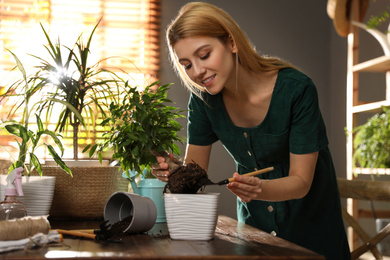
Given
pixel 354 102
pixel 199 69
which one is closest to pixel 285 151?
pixel 199 69

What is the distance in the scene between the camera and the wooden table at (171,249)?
818 mm

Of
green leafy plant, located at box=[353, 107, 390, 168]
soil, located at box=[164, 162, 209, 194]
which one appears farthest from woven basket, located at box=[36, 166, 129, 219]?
green leafy plant, located at box=[353, 107, 390, 168]

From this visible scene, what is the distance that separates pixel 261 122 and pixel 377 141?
1545mm

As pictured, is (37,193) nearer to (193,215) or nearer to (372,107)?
(193,215)

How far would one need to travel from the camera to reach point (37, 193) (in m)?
1.28

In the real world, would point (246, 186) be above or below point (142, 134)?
below

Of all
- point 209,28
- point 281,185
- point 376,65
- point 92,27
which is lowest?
point 281,185

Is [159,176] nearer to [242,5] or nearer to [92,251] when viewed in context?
[92,251]

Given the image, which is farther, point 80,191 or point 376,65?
point 376,65

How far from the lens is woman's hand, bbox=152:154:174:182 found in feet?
4.17

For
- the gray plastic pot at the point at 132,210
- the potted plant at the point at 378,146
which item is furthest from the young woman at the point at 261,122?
the potted plant at the point at 378,146

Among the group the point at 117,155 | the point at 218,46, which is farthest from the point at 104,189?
the point at 218,46

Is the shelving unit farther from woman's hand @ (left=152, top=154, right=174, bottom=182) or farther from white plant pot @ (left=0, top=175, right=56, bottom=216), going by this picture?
white plant pot @ (left=0, top=175, right=56, bottom=216)

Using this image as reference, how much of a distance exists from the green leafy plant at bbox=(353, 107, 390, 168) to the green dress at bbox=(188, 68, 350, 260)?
1309mm
